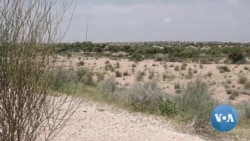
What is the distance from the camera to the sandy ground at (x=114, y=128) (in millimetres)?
9867

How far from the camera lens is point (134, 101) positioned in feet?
54.2

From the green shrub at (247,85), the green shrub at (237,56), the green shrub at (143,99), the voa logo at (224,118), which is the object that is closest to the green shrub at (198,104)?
the green shrub at (143,99)

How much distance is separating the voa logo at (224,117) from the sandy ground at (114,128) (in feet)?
6.23

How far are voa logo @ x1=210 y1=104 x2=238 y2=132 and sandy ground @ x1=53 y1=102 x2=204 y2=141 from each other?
190 centimetres

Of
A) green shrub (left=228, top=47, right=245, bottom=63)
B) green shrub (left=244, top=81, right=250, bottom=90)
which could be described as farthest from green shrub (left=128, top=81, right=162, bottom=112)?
green shrub (left=228, top=47, right=245, bottom=63)

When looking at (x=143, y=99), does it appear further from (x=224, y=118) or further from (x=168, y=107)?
(x=224, y=118)

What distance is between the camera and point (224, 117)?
28.6 feet

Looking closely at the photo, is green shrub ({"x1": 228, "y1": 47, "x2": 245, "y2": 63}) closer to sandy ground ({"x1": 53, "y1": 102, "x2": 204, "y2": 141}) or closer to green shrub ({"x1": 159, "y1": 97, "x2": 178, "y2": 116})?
green shrub ({"x1": 159, "y1": 97, "x2": 178, "y2": 116})

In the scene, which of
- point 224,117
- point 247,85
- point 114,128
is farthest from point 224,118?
point 247,85

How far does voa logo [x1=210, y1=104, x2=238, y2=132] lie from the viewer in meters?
8.61

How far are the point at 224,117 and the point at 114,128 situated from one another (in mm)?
3213

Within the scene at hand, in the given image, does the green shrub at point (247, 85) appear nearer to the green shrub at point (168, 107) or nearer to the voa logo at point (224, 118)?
the green shrub at point (168, 107)

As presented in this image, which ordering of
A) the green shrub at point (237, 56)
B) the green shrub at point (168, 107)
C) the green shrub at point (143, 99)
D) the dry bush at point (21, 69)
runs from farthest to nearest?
the green shrub at point (237, 56) < the green shrub at point (143, 99) < the green shrub at point (168, 107) < the dry bush at point (21, 69)

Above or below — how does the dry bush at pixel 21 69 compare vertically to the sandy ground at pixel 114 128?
above
